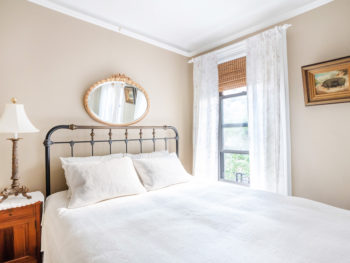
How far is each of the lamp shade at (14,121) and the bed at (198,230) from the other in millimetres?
649

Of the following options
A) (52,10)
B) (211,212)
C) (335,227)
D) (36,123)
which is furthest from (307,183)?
(52,10)

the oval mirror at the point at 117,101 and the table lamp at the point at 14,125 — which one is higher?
the oval mirror at the point at 117,101

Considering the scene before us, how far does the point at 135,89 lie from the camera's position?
2.72m

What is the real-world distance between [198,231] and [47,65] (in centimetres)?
211

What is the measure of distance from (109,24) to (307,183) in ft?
9.50

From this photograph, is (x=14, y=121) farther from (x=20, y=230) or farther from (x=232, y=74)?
(x=232, y=74)

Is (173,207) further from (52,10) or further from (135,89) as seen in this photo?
(52,10)

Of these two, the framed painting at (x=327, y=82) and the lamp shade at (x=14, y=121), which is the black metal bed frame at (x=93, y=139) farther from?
the framed painting at (x=327, y=82)

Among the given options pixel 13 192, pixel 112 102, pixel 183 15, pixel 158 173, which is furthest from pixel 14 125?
pixel 183 15

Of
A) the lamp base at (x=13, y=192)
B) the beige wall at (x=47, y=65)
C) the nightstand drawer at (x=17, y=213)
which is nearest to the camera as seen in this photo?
the nightstand drawer at (x=17, y=213)

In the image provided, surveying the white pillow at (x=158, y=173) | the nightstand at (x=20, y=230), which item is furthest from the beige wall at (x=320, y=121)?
the nightstand at (x=20, y=230)

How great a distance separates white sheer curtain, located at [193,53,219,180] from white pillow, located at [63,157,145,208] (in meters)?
1.31

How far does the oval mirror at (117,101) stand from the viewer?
7.82 feet

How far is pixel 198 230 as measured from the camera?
46.8 inches
